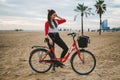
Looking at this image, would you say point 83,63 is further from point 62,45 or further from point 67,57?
point 62,45

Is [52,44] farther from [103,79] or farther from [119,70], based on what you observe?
[119,70]

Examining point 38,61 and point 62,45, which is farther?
point 38,61

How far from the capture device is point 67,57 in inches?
320

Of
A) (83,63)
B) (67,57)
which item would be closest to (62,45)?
(67,57)

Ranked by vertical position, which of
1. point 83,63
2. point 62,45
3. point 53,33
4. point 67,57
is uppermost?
point 53,33

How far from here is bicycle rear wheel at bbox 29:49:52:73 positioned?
27.2ft

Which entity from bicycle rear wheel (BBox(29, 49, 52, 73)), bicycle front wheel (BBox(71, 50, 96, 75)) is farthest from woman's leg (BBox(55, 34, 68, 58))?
bicycle rear wheel (BBox(29, 49, 52, 73))

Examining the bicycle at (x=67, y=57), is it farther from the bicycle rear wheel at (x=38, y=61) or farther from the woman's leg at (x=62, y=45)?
the woman's leg at (x=62, y=45)

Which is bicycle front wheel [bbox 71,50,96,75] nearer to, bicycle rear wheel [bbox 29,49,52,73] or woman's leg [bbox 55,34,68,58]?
woman's leg [bbox 55,34,68,58]

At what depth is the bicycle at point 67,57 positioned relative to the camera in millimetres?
8031

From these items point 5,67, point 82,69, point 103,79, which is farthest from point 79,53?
point 5,67

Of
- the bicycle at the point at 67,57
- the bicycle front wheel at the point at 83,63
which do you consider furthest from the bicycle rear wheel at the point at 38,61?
the bicycle front wheel at the point at 83,63

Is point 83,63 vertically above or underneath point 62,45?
underneath

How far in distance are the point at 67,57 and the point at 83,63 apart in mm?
632
